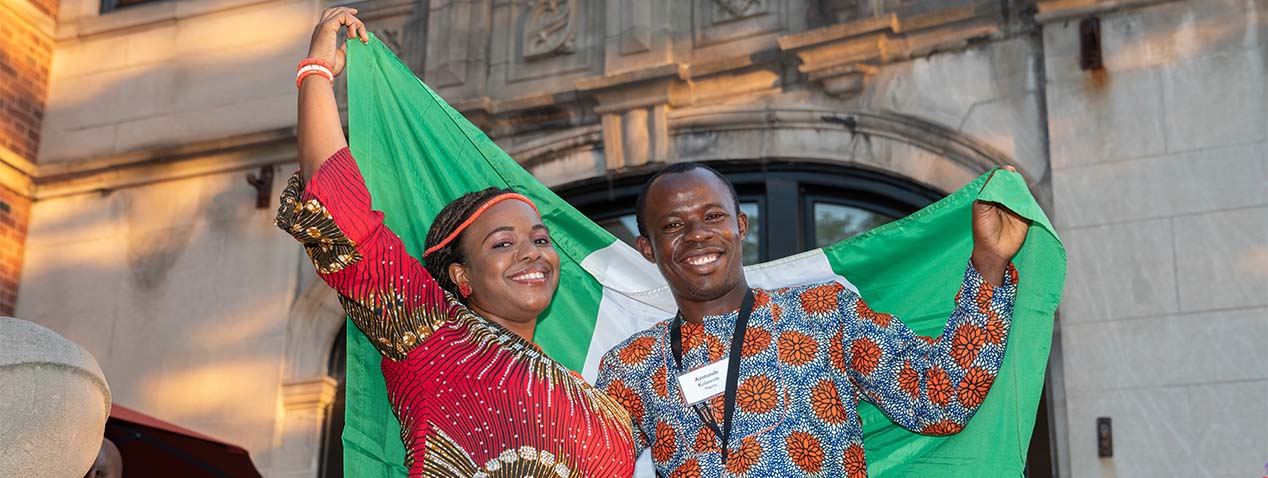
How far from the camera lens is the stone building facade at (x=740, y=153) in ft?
21.3

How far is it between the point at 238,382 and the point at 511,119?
7.15 ft

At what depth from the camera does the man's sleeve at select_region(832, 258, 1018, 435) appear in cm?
353

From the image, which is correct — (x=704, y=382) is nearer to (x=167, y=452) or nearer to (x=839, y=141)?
(x=167, y=452)

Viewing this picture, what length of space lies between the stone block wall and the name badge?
3444 millimetres

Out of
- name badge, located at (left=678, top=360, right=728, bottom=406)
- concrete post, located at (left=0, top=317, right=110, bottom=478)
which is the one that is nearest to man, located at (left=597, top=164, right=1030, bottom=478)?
name badge, located at (left=678, top=360, right=728, bottom=406)

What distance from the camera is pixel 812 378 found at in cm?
354

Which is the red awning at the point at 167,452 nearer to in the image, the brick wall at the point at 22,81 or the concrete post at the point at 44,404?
the brick wall at the point at 22,81

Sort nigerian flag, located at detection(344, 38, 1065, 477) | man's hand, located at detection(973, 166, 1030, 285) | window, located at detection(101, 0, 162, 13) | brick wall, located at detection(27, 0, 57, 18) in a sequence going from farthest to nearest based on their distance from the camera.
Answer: window, located at detection(101, 0, 162, 13) < brick wall, located at detection(27, 0, 57, 18) < nigerian flag, located at detection(344, 38, 1065, 477) < man's hand, located at detection(973, 166, 1030, 285)

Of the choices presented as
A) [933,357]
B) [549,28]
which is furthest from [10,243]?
[933,357]

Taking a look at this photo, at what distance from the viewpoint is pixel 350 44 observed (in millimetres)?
4277

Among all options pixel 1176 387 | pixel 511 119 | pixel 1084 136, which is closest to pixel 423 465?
pixel 1176 387

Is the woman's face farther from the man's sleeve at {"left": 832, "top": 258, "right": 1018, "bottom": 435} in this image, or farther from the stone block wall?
the stone block wall

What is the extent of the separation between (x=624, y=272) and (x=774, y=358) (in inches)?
48.9

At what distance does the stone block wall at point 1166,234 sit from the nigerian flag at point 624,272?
2521mm
